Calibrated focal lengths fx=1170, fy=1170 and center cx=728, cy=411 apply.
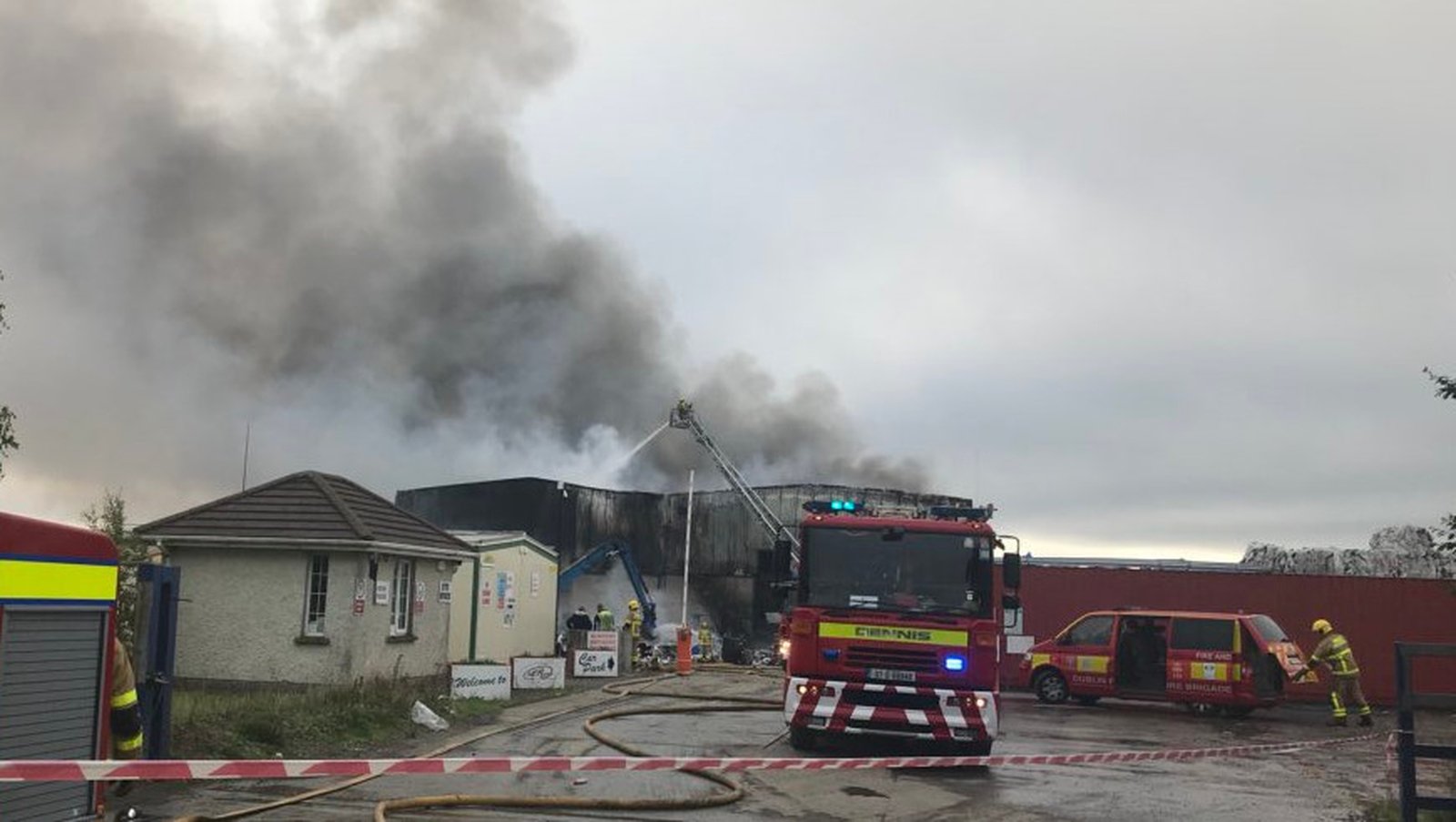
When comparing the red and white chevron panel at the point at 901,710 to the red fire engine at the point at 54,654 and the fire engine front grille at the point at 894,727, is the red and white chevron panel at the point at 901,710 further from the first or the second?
the red fire engine at the point at 54,654

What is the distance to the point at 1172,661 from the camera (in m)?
18.6

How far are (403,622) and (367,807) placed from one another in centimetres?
1013

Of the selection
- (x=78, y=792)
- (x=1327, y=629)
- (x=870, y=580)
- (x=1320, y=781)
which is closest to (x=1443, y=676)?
(x=1327, y=629)

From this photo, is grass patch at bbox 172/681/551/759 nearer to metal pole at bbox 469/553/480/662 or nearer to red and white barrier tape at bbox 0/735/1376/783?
red and white barrier tape at bbox 0/735/1376/783

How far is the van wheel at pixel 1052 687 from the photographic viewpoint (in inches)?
→ 790

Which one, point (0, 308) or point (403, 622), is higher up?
point (0, 308)

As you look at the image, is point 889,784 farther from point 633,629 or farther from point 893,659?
point 633,629

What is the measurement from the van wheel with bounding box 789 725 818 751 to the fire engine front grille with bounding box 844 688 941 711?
803 millimetres

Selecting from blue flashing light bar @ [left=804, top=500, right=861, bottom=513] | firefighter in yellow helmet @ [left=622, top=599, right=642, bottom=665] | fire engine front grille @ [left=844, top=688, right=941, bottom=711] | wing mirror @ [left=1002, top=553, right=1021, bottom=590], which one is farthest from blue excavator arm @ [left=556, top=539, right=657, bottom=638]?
wing mirror @ [left=1002, top=553, right=1021, bottom=590]

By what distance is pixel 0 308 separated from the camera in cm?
1298

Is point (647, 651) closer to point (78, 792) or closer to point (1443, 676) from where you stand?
point (1443, 676)

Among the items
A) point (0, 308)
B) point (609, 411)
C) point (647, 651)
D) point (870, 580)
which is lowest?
point (647, 651)

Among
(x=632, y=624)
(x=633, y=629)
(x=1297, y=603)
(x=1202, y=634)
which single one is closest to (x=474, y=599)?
(x=632, y=624)

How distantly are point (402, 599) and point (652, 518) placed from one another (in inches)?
1025
